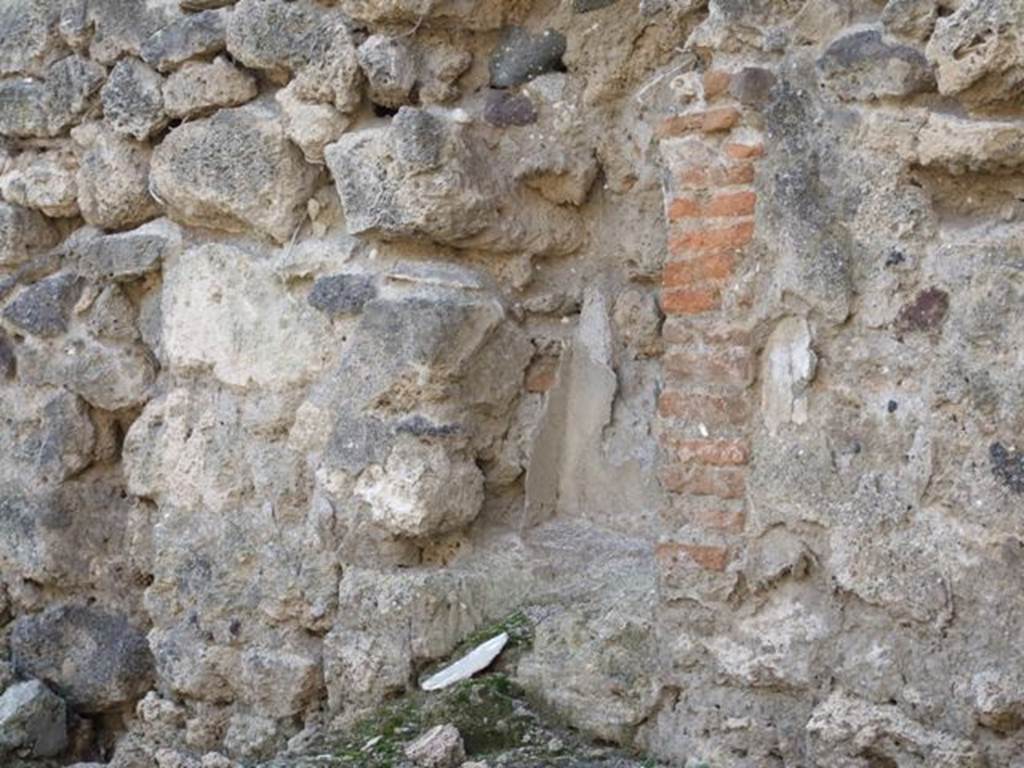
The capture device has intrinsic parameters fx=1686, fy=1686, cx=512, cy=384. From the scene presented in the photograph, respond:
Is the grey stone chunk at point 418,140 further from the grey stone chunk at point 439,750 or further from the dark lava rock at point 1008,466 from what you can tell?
Answer: the dark lava rock at point 1008,466

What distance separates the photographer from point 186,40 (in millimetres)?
4039

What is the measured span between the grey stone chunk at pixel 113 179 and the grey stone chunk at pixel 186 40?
235 millimetres

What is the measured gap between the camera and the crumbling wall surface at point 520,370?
288 cm

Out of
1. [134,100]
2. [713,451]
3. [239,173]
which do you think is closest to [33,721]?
[239,173]

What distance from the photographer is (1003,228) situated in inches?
111

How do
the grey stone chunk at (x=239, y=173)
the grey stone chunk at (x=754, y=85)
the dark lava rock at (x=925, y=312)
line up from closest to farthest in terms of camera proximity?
the dark lava rock at (x=925, y=312)
the grey stone chunk at (x=754, y=85)
the grey stone chunk at (x=239, y=173)

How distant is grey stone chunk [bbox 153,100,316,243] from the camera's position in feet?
12.8

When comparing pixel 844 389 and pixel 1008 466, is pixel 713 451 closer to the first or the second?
pixel 844 389

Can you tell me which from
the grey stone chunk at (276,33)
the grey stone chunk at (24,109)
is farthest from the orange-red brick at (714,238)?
the grey stone chunk at (24,109)

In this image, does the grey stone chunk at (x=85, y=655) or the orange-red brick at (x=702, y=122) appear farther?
the grey stone chunk at (x=85, y=655)

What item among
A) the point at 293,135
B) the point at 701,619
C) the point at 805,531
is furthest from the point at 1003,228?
the point at 293,135

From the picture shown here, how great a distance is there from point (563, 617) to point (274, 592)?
761 millimetres

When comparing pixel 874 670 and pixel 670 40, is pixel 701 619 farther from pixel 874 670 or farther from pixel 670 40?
pixel 670 40

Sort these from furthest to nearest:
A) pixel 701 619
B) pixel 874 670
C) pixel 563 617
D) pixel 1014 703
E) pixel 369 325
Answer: pixel 369 325, pixel 563 617, pixel 701 619, pixel 874 670, pixel 1014 703
